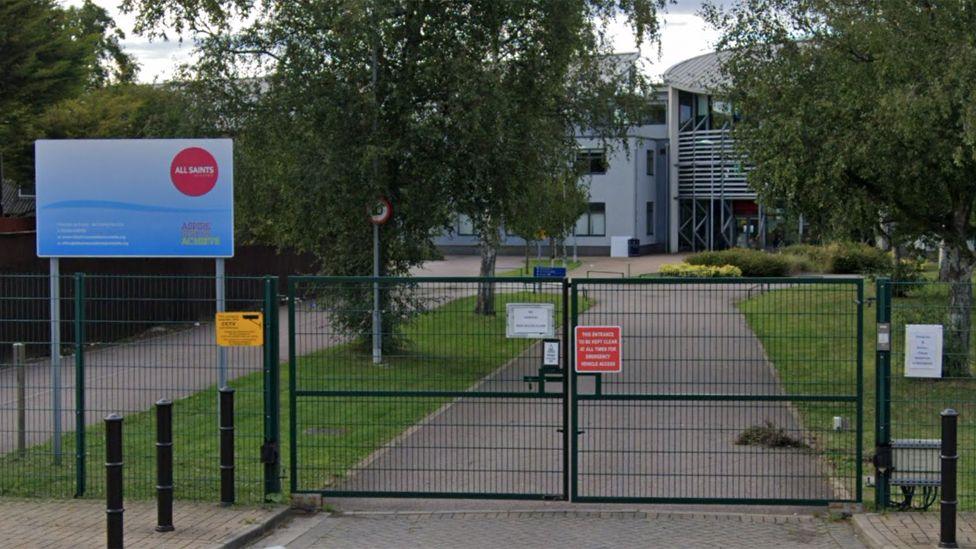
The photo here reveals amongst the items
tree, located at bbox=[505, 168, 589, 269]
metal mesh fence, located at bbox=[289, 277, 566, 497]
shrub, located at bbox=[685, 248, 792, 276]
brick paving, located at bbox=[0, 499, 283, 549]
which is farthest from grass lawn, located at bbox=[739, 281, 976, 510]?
shrub, located at bbox=[685, 248, 792, 276]

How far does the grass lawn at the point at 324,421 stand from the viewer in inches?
383

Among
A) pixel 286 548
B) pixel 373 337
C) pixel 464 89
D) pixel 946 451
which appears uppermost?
pixel 464 89

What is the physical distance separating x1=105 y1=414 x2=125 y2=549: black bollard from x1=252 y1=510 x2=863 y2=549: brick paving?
1.16 m

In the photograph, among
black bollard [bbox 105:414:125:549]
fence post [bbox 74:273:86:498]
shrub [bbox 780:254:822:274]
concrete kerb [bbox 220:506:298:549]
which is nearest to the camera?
black bollard [bbox 105:414:125:549]

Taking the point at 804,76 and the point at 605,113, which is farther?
the point at 605,113

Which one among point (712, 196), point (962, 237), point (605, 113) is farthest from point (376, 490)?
point (712, 196)

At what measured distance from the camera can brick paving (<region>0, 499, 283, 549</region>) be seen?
8.39 m

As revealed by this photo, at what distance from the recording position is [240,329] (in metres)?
9.76

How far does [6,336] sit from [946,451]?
10590mm

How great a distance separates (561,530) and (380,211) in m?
10.7

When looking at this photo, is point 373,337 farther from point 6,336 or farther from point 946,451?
point 6,336

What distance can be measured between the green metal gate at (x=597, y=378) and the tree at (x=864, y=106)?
4.91 metres

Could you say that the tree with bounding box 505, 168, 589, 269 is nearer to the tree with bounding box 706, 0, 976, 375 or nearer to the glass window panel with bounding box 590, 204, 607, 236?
the tree with bounding box 706, 0, 976, 375

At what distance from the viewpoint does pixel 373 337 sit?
9.77 meters
